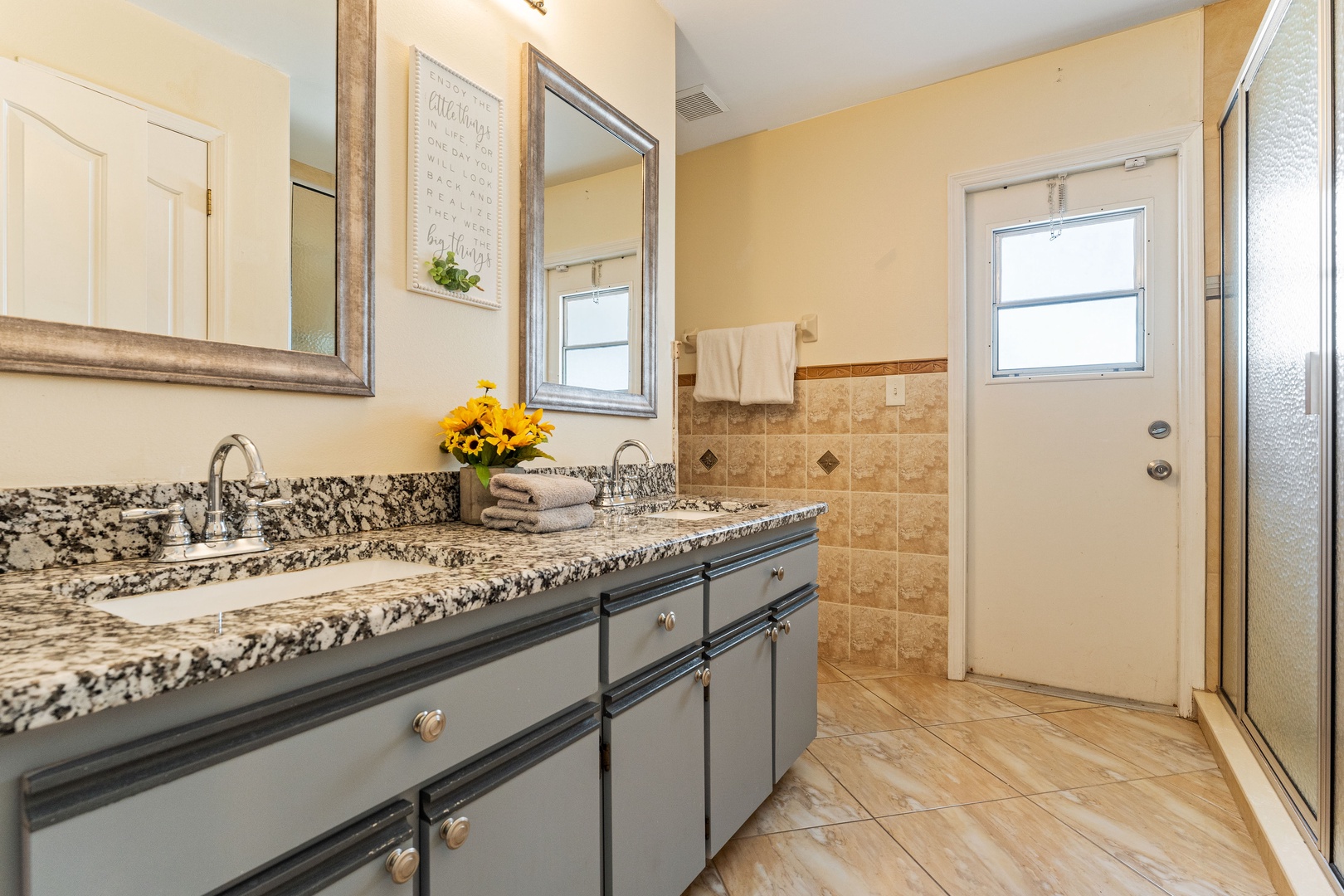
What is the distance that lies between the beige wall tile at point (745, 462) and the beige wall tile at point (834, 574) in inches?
17.0

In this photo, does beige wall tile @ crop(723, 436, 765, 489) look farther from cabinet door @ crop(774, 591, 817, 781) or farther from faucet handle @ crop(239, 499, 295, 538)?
faucet handle @ crop(239, 499, 295, 538)

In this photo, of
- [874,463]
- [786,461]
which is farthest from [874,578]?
[786,461]

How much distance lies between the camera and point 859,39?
2.40m

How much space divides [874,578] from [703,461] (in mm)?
975

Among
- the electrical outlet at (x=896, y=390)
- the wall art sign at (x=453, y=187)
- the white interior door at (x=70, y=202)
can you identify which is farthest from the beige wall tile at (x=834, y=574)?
the white interior door at (x=70, y=202)

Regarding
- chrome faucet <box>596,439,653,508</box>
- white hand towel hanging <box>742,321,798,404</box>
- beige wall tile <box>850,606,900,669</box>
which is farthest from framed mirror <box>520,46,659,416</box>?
beige wall tile <box>850,606,900,669</box>

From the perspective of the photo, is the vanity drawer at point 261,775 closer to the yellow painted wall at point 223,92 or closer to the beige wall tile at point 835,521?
the yellow painted wall at point 223,92

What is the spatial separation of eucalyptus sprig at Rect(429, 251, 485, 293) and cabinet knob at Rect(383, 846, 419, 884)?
109 cm

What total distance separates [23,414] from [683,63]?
242 centimetres

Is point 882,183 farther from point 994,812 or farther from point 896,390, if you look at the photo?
point 994,812

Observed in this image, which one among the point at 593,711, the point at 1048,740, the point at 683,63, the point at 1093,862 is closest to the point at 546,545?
the point at 593,711

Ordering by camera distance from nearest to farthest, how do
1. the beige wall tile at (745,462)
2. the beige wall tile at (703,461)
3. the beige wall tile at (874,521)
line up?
the beige wall tile at (874,521) < the beige wall tile at (745,462) < the beige wall tile at (703,461)

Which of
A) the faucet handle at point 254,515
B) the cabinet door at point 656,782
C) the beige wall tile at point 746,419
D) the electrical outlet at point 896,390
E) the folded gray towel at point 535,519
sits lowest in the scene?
the cabinet door at point 656,782

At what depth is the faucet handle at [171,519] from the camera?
0.90 m
